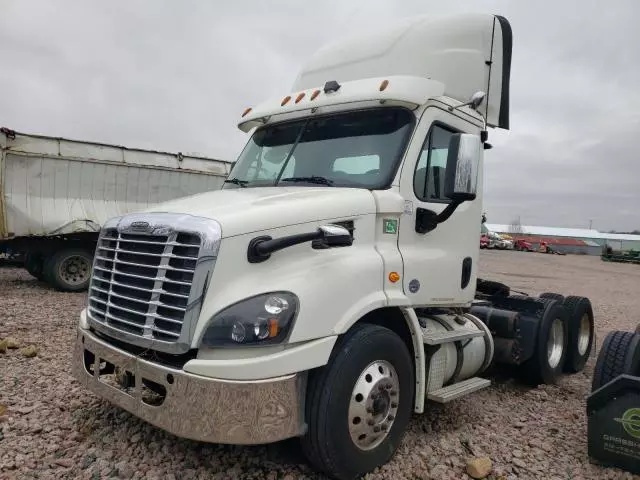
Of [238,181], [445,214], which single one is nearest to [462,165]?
→ [445,214]

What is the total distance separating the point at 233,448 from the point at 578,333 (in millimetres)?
4783

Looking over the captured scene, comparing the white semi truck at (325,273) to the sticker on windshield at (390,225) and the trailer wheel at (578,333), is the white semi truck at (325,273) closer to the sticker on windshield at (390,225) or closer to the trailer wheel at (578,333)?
the sticker on windshield at (390,225)

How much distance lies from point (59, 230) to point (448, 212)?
959cm

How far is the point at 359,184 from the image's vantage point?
358 cm

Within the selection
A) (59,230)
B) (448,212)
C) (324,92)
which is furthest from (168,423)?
(59,230)

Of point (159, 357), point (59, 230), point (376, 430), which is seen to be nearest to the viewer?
point (159, 357)

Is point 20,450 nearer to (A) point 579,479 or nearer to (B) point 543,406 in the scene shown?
(A) point 579,479

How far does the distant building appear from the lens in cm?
6769

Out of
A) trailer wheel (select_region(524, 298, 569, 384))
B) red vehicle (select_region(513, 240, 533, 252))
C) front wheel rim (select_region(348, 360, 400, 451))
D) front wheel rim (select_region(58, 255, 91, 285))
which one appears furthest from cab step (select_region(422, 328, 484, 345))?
red vehicle (select_region(513, 240, 533, 252))

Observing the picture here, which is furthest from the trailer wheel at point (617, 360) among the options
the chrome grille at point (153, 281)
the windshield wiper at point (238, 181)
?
the chrome grille at point (153, 281)

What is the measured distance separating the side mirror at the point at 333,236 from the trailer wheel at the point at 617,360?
9.59ft

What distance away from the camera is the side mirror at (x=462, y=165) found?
129 inches

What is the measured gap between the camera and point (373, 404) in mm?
3127

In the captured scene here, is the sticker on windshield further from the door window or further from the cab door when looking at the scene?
the door window
